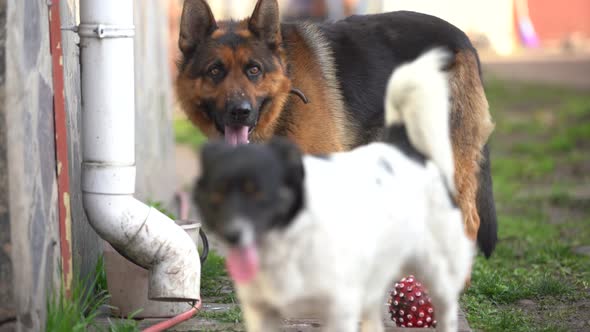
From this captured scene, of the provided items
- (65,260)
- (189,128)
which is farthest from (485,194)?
(189,128)

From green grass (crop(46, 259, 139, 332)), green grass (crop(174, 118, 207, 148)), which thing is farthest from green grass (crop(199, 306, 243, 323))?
green grass (crop(174, 118, 207, 148))

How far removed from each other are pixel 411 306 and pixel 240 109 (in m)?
1.50

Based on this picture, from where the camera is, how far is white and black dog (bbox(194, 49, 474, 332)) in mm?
2635

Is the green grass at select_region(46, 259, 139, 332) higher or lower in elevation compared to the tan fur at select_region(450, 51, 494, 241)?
lower

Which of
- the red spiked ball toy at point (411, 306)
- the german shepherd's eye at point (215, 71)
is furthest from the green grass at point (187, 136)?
the red spiked ball toy at point (411, 306)

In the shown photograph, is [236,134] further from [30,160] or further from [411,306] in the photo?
[30,160]

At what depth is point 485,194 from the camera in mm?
5559

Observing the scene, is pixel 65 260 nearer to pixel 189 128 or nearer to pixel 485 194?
pixel 485 194

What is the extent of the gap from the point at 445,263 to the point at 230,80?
2.14 metres

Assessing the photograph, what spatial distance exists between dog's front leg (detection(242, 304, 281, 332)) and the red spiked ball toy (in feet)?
4.33

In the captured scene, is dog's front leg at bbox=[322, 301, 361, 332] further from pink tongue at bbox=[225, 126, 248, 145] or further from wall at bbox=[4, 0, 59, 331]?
pink tongue at bbox=[225, 126, 248, 145]

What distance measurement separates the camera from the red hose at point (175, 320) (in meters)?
4.09

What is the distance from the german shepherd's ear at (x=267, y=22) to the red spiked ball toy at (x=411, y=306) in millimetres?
1681

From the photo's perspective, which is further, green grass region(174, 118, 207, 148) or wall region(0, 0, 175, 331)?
green grass region(174, 118, 207, 148)
